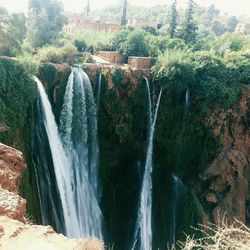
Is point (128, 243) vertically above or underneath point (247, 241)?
underneath

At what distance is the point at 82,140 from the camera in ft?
50.4

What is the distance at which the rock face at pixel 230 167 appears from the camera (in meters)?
17.6

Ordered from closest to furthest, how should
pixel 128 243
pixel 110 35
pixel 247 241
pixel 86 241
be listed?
1. pixel 247 241
2. pixel 86 241
3. pixel 128 243
4. pixel 110 35

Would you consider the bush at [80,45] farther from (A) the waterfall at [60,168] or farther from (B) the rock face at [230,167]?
(B) the rock face at [230,167]

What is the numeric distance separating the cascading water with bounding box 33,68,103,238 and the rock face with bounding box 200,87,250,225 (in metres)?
5.40

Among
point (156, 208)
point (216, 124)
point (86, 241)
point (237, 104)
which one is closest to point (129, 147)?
point (156, 208)

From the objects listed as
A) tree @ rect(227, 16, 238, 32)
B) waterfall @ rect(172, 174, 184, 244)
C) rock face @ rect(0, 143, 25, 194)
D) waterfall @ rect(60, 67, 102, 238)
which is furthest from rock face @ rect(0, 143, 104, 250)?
tree @ rect(227, 16, 238, 32)

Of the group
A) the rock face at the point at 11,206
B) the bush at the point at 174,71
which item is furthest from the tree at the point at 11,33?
the rock face at the point at 11,206

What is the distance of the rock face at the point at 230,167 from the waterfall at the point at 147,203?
2548 mm

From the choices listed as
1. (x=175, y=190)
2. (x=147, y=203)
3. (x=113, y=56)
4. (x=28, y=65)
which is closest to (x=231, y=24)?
(x=113, y=56)

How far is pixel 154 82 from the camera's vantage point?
17.3 metres

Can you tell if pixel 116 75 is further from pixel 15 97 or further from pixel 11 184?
pixel 11 184

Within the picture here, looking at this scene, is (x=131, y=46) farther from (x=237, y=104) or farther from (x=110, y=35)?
(x=237, y=104)

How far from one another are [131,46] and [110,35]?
2.51 metres
